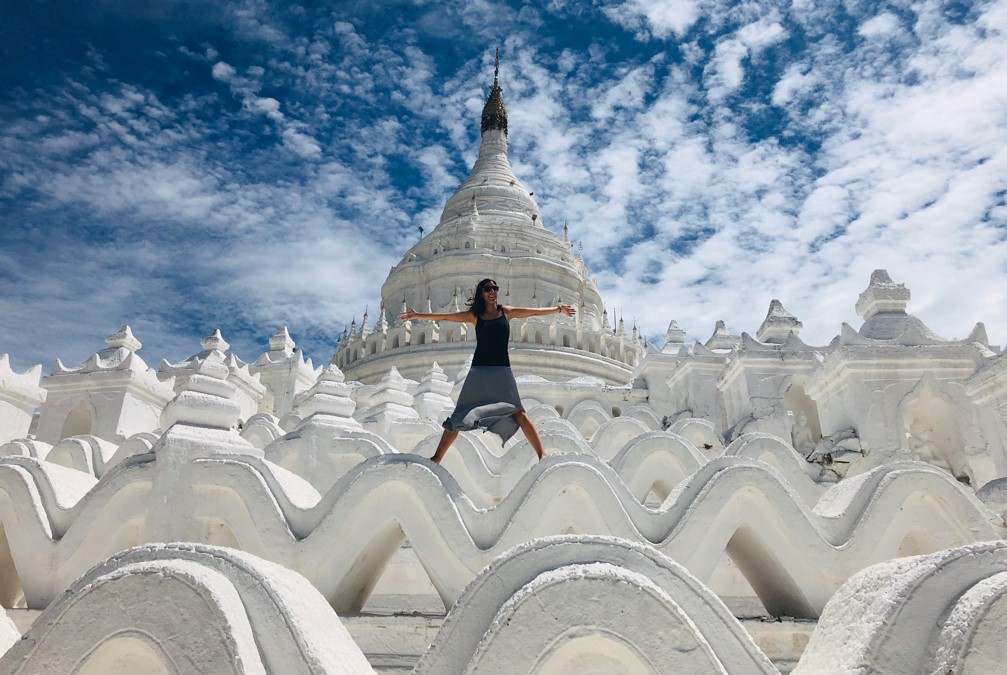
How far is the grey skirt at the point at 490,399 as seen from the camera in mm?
4734

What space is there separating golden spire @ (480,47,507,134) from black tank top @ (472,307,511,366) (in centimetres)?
4035

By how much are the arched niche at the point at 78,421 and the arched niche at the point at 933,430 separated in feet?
39.7

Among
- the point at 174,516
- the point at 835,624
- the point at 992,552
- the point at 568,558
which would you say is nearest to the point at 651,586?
the point at 568,558

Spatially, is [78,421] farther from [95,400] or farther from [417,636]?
[417,636]

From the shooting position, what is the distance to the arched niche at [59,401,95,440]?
1179 centimetres

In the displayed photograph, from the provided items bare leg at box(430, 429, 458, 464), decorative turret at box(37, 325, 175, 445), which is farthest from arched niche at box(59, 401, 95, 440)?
bare leg at box(430, 429, 458, 464)

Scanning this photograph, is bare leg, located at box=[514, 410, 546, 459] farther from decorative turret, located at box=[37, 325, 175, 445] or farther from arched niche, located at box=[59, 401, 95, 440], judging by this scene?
arched niche, located at box=[59, 401, 95, 440]

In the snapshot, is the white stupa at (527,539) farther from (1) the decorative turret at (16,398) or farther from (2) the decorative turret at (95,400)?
(2) the decorative turret at (95,400)

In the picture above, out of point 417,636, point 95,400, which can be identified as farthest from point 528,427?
point 95,400

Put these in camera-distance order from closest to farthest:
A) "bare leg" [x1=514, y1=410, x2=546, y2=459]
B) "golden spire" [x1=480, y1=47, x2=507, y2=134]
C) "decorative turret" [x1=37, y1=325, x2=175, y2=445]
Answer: "bare leg" [x1=514, y1=410, x2=546, y2=459], "decorative turret" [x1=37, y1=325, x2=175, y2=445], "golden spire" [x1=480, y1=47, x2=507, y2=134]

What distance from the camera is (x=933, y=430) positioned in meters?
8.32

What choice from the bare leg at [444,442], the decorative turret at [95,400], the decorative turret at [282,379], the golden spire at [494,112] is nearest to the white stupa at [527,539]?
the bare leg at [444,442]

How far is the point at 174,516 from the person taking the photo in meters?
4.12

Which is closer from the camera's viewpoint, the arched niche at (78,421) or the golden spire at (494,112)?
the arched niche at (78,421)
